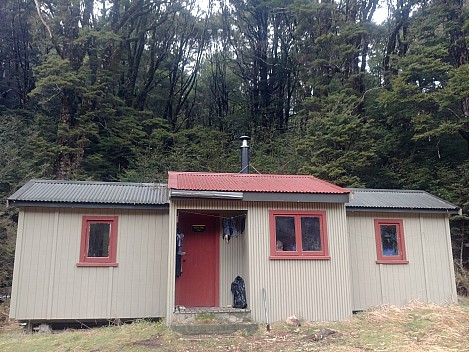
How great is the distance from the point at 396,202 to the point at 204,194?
4.98 metres

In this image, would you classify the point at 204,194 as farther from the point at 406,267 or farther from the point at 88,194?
the point at 406,267

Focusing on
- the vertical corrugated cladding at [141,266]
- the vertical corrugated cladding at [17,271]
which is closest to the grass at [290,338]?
the vertical corrugated cladding at [141,266]

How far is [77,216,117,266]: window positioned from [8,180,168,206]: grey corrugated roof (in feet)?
1.43

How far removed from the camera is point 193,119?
2475 cm

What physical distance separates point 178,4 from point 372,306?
19.8 m

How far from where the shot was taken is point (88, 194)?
875 cm

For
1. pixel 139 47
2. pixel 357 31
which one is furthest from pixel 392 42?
pixel 139 47

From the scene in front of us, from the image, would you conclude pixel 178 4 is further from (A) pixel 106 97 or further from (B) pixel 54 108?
(B) pixel 54 108

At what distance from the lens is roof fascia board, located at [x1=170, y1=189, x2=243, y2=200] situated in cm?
764

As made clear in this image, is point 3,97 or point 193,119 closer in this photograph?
point 3,97

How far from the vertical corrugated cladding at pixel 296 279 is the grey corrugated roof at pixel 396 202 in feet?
4.77

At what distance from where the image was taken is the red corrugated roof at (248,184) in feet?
26.4

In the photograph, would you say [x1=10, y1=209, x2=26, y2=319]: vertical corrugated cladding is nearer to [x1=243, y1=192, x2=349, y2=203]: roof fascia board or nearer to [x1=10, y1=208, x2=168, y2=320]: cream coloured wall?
[x1=10, y1=208, x2=168, y2=320]: cream coloured wall

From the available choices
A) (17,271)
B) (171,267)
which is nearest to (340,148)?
(171,267)
